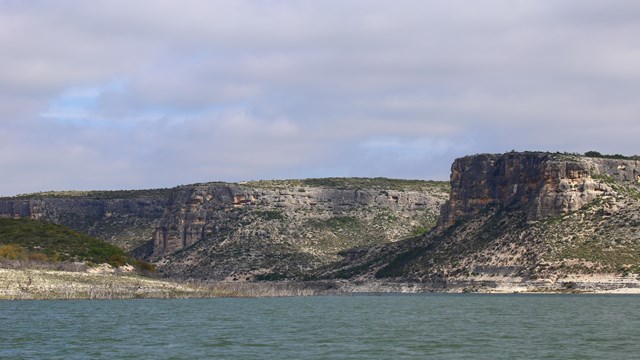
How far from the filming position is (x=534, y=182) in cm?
16688

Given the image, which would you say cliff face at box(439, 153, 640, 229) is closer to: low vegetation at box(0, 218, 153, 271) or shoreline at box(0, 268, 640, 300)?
shoreline at box(0, 268, 640, 300)

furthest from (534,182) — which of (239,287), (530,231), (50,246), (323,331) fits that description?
(323,331)

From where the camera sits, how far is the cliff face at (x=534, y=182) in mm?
159250

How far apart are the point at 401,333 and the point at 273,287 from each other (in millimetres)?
86149

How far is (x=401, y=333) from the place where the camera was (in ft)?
246

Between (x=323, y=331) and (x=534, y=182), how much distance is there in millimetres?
95464

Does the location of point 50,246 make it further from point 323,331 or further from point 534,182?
point 323,331

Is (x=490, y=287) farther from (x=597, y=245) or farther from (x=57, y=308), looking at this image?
(x=57, y=308)

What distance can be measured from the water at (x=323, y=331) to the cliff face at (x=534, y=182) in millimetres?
43633

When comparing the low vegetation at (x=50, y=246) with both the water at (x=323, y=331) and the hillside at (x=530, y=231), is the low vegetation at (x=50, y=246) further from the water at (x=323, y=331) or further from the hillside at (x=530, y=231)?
the hillside at (x=530, y=231)

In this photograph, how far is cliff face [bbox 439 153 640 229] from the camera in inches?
6270

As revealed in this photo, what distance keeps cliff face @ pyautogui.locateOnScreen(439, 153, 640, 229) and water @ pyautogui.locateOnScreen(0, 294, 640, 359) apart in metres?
43.6

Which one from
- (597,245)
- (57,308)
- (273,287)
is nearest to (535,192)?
(597,245)

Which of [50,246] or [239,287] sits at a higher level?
[50,246]
